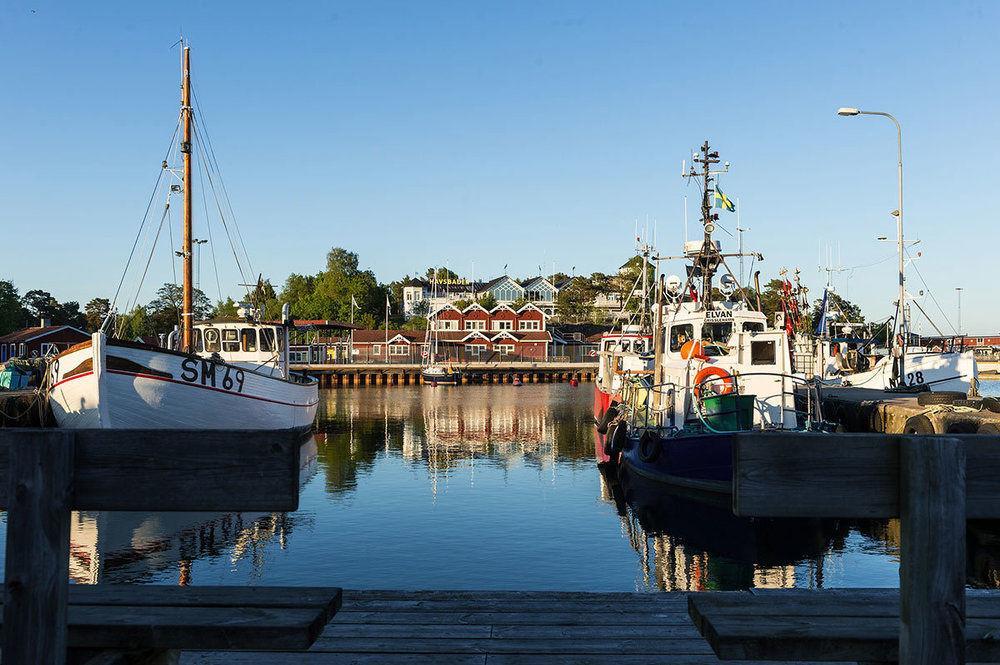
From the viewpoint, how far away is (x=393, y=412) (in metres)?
51.0

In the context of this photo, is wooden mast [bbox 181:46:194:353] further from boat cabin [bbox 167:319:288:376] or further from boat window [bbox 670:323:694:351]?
boat window [bbox 670:323:694:351]

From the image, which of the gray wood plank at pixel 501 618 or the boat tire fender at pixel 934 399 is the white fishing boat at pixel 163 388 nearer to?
the gray wood plank at pixel 501 618

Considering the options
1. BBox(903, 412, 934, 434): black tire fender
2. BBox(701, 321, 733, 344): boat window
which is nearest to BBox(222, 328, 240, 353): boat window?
BBox(701, 321, 733, 344): boat window

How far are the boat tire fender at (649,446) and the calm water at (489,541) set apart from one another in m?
0.93

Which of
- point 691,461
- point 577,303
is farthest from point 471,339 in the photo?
point 691,461

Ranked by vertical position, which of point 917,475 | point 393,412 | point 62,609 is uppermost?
point 917,475

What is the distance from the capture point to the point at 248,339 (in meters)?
33.6

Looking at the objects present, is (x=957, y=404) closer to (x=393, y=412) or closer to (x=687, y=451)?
(x=687, y=451)

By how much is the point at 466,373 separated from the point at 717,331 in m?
65.2

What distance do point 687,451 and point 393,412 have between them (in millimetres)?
33519

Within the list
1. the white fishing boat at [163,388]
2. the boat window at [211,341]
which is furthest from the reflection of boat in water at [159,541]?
the boat window at [211,341]

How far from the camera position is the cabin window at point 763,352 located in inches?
828

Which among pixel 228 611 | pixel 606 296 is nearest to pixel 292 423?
pixel 228 611

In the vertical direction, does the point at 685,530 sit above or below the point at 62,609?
below
